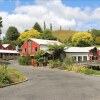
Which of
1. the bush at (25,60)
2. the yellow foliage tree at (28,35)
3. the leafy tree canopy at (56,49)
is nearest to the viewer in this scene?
the bush at (25,60)

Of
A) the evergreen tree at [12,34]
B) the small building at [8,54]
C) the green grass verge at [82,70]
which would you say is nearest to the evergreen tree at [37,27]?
the evergreen tree at [12,34]

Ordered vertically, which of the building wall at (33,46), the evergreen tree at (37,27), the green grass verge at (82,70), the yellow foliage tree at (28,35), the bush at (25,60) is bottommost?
the green grass verge at (82,70)

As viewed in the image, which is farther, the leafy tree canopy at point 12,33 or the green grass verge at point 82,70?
the leafy tree canopy at point 12,33

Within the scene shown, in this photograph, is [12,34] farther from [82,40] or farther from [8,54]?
[8,54]

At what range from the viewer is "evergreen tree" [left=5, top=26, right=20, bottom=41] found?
144512 mm

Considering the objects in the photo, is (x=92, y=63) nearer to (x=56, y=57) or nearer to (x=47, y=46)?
(x=56, y=57)

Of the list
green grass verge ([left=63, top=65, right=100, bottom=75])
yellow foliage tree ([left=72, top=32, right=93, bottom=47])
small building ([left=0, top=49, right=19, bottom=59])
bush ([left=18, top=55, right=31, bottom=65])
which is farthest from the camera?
yellow foliage tree ([left=72, top=32, right=93, bottom=47])

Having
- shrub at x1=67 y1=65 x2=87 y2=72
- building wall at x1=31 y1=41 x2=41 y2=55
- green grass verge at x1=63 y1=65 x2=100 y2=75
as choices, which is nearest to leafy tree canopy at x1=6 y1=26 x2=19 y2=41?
building wall at x1=31 y1=41 x2=41 y2=55

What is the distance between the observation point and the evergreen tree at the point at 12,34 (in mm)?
144512

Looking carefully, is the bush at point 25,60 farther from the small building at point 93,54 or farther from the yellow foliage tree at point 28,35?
the yellow foliage tree at point 28,35

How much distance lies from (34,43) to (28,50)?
3.87 m

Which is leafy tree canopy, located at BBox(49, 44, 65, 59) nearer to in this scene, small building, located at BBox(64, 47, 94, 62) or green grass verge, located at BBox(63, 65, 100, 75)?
small building, located at BBox(64, 47, 94, 62)

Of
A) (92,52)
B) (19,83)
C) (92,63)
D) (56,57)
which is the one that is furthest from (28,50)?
(19,83)

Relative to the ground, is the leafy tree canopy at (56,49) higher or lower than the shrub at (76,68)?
higher
